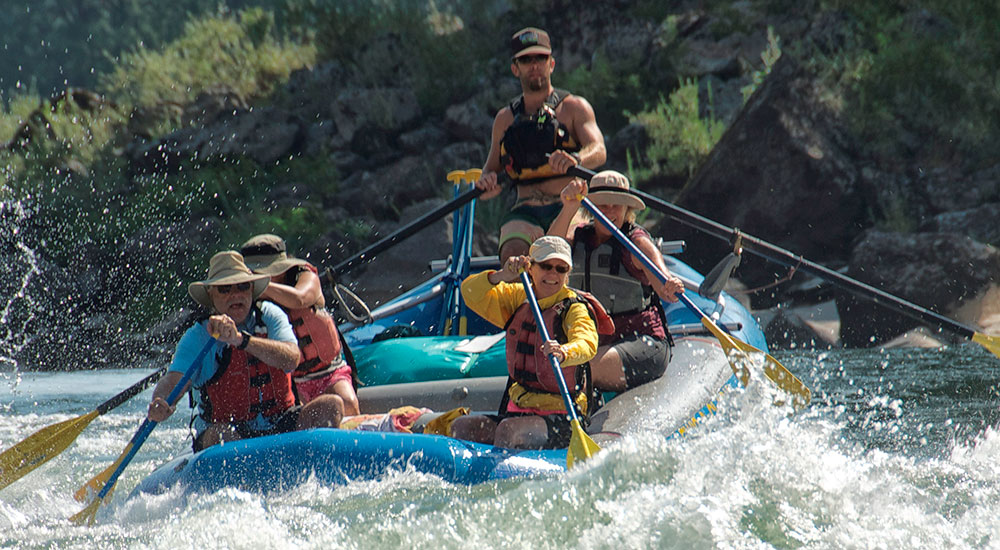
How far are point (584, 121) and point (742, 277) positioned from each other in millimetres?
5501

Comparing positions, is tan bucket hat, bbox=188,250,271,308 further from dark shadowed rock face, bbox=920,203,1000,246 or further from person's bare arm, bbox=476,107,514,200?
dark shadowed rock face, bbox=920,203,1000,246

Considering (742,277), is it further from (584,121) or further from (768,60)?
(584,121)

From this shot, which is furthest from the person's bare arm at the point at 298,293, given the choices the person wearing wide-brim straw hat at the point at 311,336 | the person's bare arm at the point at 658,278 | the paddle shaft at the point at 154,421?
the person's bare arm at the point at 658,278

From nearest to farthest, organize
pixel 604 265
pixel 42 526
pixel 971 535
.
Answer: pixel 971 535 → pixel 42 526 → pixel 604 265

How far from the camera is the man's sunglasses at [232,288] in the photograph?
151 inches

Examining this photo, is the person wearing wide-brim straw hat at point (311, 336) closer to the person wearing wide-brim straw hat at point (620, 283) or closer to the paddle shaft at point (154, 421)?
the paddle shaft at point (154, 421)

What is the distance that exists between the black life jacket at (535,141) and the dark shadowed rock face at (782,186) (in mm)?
5223

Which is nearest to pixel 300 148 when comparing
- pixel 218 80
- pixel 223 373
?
pixel 218 80

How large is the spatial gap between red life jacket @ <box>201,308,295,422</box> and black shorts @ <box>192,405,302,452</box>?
0.06 ft

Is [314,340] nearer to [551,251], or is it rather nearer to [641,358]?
[551,251]

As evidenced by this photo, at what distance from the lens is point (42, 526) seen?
3.83 m

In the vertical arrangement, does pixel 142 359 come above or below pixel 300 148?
below

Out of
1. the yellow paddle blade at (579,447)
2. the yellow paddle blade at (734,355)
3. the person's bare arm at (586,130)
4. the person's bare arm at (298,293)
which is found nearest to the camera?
the yellow paddle blade at (579,447)

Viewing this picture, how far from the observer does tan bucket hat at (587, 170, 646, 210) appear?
15.0ft
